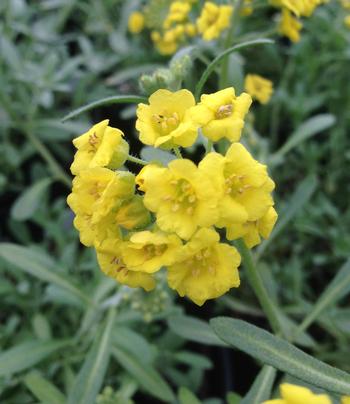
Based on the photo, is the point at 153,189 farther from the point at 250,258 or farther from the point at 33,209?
the point at 33,209

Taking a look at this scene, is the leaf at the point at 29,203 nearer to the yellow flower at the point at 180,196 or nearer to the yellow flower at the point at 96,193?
the yellow flower at the point at 96,193

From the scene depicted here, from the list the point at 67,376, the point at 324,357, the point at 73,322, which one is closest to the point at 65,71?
the point at 73,322

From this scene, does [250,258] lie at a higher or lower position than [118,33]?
higher

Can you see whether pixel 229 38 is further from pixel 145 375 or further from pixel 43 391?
pixel 43 391

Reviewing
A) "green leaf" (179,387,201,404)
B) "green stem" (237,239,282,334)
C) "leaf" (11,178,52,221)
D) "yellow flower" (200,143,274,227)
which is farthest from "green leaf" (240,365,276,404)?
"leaf" (11,178,52,221)

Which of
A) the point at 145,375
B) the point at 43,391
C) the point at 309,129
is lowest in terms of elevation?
the point at 145,375

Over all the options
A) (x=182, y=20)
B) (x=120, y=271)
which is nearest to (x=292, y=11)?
(x=182, y=20)

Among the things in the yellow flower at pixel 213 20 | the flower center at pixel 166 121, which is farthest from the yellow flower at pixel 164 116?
the yellow flower at pixel 213 20
